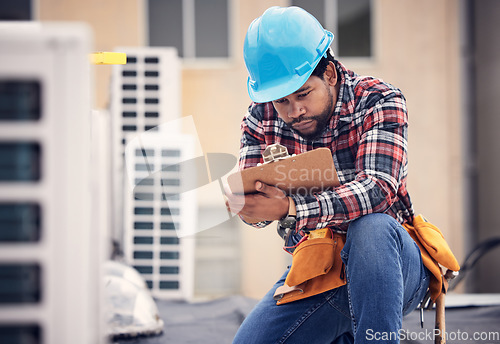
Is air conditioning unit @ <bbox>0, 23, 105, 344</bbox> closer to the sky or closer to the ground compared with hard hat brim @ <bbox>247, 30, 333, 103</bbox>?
closer to the ground

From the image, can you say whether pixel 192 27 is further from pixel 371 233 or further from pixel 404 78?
pixel 371 233

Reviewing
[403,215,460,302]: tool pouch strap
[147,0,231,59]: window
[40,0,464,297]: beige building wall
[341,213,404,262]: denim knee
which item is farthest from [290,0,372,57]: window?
[341,213,404,262]: denim knee

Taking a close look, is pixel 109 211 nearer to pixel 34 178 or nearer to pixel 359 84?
pixel 359 84

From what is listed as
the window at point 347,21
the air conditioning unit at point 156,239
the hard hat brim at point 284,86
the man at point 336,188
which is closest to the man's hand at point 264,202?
the man at point 336,188

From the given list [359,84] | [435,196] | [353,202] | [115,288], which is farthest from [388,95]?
[435,196]

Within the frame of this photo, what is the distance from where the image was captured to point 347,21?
4.79m

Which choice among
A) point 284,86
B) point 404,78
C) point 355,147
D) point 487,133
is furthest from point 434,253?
point 404,78

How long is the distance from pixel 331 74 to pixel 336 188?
35cm

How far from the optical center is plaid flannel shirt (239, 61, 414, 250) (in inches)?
45.7

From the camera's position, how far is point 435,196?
4.64 m

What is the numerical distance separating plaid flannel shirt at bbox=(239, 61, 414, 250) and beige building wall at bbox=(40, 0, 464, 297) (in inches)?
124

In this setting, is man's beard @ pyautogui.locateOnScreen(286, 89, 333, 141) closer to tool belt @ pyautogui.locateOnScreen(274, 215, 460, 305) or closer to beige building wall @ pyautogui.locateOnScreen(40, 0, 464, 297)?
tool belt @ pyautogui.locateOnScreen(274, 215, 460, 305)

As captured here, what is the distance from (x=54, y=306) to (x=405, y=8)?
15.4ft

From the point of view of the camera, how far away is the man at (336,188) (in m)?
1.12
